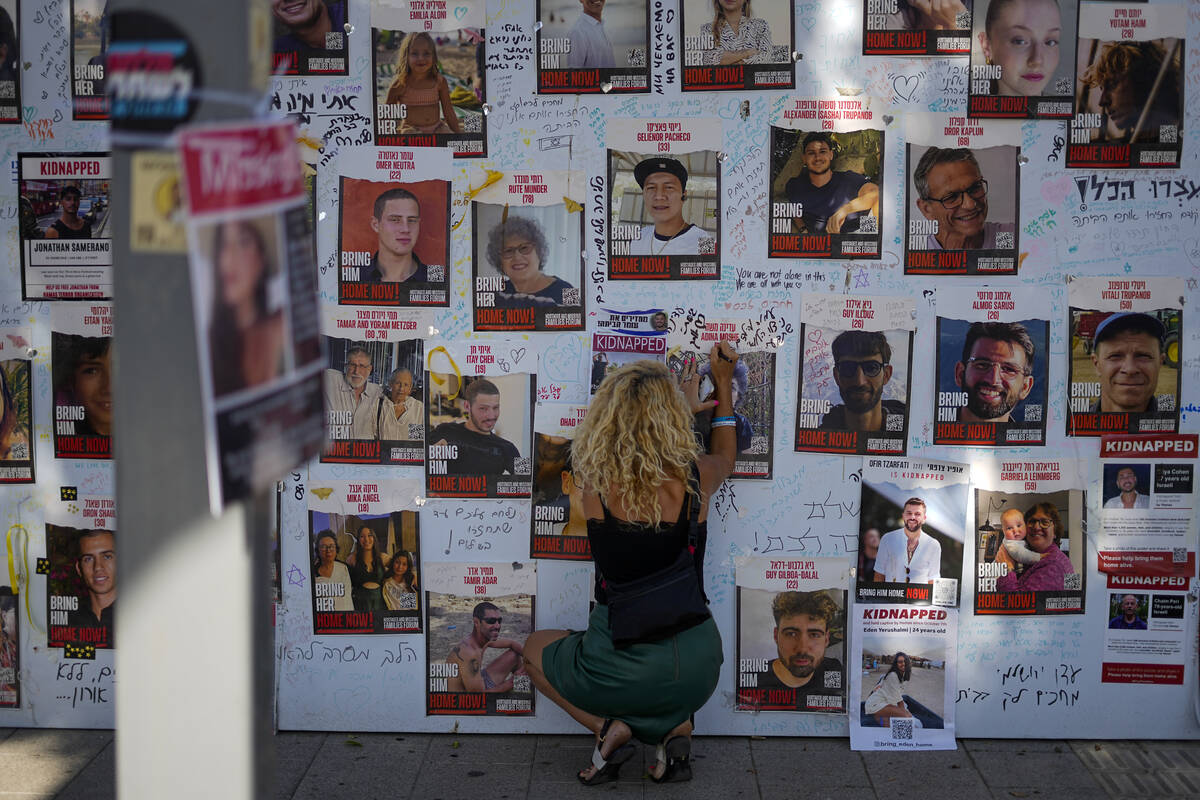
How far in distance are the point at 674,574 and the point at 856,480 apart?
0.94 meters

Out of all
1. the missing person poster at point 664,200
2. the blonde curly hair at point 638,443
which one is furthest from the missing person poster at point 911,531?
the missing person poster at point 664,200

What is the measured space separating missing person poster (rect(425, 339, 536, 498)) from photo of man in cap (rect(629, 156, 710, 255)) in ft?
2.26

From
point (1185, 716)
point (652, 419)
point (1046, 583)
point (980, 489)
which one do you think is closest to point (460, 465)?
point (652, 419)

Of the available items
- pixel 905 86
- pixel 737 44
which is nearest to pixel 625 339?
pixel 737 44

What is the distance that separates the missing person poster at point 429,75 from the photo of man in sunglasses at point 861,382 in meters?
1.71

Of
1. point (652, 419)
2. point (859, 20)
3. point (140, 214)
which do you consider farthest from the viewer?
point (859, 20)

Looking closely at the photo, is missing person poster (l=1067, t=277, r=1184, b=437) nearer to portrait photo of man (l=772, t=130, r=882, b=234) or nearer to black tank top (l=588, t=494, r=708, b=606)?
portrait photo of man (l=772, t=130, r=882, b=234)

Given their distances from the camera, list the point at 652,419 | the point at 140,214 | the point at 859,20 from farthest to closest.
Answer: the point at 859,20 < the point at 652,419 < the point at 140,214

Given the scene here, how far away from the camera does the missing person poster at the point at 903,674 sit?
464 centimetres

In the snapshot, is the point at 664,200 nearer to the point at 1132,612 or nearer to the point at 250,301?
the point at 1132,612

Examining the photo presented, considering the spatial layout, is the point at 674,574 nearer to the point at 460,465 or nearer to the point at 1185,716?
the point at 460,465

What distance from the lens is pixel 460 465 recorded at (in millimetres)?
4645

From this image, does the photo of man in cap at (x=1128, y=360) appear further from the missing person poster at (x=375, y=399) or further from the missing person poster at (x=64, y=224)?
the missing person poster at (x=64, y=224)

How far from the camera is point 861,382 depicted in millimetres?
4574
